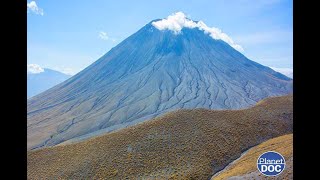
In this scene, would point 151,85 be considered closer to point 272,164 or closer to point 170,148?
point 170,148

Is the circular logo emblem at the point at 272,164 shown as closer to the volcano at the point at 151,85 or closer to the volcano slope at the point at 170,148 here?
the volcano slope at the point at 170,148

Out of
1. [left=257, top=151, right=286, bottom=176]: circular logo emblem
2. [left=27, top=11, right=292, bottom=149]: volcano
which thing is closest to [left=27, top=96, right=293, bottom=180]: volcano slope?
[left=257, top=151, right=286, bottom=176]: circular logo emblem

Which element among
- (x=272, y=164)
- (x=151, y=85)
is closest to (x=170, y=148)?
(x=272, y=164)

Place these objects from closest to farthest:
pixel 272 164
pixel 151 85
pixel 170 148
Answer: pixel 272 164, pixel 170 148, pixel 151 85

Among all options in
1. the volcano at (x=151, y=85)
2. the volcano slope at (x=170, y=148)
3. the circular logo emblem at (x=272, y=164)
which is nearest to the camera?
the circular logo emblem at (x=272, y=164)

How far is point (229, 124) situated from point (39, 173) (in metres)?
16.5

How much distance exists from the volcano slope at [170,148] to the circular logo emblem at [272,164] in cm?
1228

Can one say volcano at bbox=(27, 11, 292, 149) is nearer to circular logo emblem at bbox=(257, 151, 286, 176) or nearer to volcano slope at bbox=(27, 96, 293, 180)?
volcano slope at bbox=(27, 96, 293, 180)

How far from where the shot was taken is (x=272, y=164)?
9586 mm

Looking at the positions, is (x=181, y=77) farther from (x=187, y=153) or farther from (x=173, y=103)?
(x=187, y=153)

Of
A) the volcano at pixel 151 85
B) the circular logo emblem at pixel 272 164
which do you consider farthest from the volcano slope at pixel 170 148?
the volcano at pixel 151 85

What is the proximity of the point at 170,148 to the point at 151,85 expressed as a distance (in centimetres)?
10846

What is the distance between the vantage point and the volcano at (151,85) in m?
107

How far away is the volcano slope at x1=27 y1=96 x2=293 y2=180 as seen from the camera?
77.7 feet
